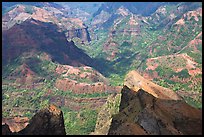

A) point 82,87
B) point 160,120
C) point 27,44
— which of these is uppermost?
point 160,120

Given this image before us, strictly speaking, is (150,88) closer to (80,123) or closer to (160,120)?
(160,120)

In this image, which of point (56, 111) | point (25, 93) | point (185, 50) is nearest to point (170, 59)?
point (185, 50)

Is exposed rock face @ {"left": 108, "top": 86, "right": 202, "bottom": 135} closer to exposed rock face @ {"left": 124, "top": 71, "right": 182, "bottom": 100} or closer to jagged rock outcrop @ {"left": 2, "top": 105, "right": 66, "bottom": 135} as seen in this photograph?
jagged rock outcrop @ {"left": 2, "top": 105, "right": 66, "bottom": 135}

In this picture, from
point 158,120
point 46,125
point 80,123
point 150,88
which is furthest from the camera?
point 80,123

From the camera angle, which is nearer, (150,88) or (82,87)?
(150,88)

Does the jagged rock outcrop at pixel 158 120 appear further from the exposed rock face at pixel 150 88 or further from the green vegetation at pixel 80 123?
the green vegetation at pixel 80 123

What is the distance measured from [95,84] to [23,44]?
48798 mm

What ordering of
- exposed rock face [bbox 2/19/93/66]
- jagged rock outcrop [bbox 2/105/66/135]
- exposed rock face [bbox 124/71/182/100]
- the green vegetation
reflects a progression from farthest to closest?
1. exposed rock face [bbox 2/19/93/66]
2. the green vegetation
3. exposed rock face [bbox 124/71/182/100]
4. jagged rock outcrop [bbox 2/105/66/135]

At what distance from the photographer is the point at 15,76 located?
16612 centimetres

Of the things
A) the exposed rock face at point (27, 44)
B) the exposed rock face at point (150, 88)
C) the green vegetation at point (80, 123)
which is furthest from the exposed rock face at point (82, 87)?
the exposed rock face at point (150, 88)

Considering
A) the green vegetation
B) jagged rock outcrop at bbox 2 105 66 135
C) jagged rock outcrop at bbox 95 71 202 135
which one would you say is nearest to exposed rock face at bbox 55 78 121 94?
the green vegetation

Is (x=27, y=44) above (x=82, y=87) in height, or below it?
above

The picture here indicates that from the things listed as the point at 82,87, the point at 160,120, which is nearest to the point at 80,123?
the point at 82,87

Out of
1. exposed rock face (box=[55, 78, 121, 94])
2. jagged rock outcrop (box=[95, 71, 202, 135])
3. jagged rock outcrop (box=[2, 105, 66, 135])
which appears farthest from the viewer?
exposed rock face (box=[55, 78, 121, 94])
